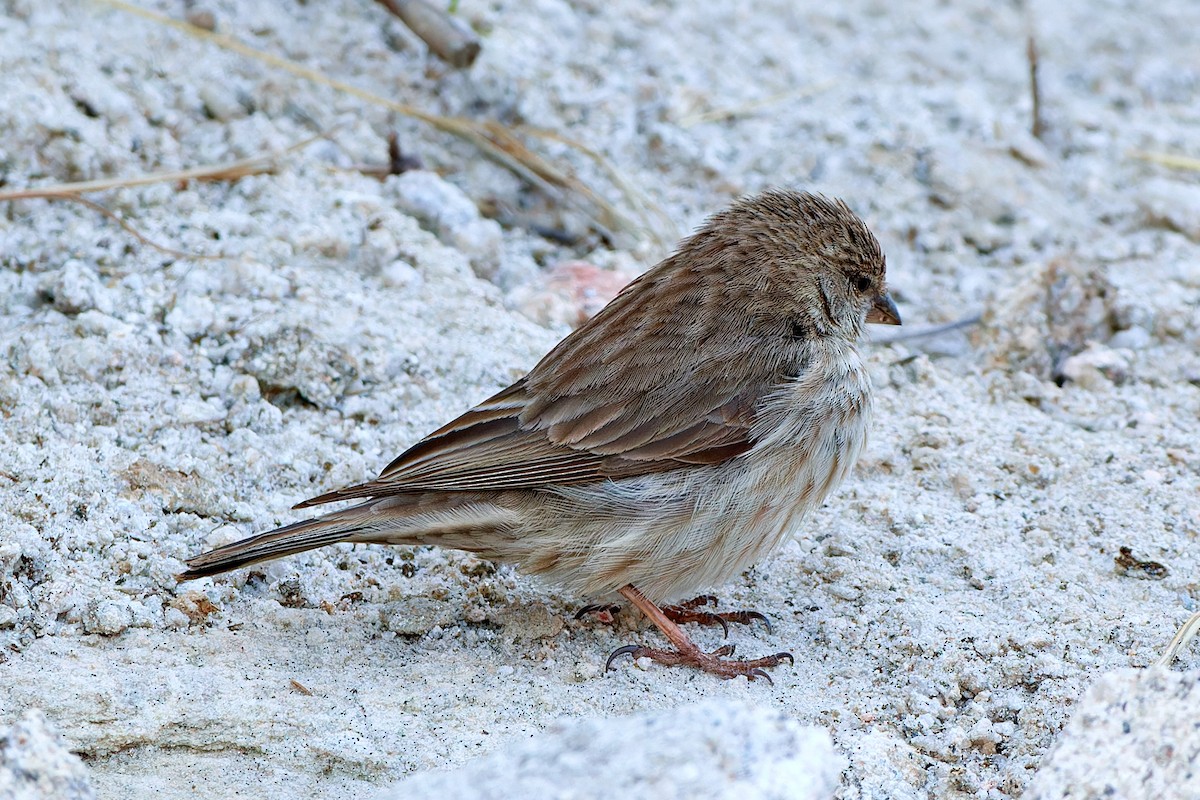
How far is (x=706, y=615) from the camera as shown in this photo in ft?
14.0

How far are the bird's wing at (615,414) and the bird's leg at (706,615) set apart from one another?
1.77 feet

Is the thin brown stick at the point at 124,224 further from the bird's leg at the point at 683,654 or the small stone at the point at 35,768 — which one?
the small stone at the point at 35,768

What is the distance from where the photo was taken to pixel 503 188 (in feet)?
19.8

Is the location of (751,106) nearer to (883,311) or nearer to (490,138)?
(490,138)

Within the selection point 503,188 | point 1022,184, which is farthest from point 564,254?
point 1022,184

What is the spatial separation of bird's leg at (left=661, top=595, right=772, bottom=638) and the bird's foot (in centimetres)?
17

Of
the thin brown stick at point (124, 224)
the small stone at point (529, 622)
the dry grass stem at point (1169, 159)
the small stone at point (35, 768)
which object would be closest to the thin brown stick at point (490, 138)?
the thin brown stick at point (124, 224)

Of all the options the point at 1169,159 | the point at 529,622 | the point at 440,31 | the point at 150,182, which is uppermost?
the point at 440,31

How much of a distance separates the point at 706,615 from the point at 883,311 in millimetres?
1274

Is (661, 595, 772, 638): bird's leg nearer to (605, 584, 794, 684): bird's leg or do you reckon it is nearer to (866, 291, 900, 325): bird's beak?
(605, 584, 794, 684): bird's leg

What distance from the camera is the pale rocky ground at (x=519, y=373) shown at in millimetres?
3432

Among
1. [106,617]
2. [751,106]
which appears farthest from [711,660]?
[751,106]

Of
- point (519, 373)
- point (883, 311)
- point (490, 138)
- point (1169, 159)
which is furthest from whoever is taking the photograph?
point (1169, 159)

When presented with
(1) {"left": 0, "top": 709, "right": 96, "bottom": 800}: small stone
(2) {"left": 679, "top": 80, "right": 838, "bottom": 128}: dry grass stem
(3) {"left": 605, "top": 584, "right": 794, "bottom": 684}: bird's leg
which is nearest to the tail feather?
(3) {"left": 605, "top": 584, "right": 794, "bottom": 684}: bird's leg
